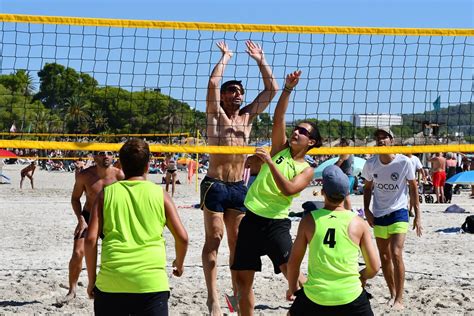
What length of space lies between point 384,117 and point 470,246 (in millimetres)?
3890

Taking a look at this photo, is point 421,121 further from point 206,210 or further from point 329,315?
point 329,315

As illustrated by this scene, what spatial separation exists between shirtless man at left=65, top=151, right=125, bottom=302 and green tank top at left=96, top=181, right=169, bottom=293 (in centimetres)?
247

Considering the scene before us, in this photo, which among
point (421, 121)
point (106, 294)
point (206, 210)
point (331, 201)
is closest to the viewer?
point (106, 294)

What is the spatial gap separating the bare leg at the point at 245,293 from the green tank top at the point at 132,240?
4.95ft

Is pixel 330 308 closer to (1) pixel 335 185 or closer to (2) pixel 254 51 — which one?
(1) pixel 335 185

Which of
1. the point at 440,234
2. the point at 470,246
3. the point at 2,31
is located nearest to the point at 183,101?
the point at 2,31

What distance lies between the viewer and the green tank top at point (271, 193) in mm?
5586

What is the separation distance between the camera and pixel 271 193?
Result: 5.64m

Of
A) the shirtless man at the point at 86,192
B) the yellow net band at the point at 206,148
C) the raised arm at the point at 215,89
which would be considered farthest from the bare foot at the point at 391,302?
the shirtless man at the point at 86,192

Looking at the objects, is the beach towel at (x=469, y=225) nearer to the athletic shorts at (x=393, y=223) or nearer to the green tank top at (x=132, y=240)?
the athletic shorts at (x=393, y=223)

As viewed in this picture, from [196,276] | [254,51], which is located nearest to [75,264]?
[196,276]

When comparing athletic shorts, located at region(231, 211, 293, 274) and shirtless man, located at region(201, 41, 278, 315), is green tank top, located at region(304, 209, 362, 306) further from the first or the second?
shirtless man, located at region(201, 41, 278, 315)

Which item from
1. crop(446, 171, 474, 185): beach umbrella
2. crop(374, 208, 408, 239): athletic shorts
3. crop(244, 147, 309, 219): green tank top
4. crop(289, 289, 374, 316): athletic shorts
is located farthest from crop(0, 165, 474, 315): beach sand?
crop(446, 171, 474, 185): beach umbrella

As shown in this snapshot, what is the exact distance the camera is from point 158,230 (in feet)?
13.8
